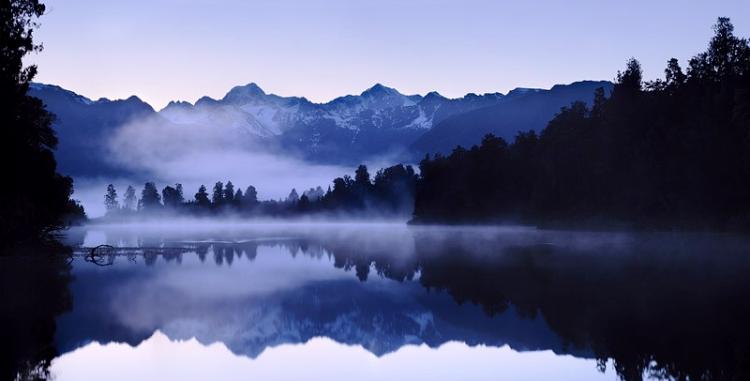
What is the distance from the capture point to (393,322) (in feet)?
94.0

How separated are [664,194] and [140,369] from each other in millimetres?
97633

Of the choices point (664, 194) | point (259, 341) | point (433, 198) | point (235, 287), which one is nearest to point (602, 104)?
point (664, 194)

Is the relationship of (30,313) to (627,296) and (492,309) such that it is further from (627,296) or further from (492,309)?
(627,296)

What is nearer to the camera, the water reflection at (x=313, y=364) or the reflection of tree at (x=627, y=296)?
the water reflection at (x=313, y=364)

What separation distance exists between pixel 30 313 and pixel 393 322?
604 inches

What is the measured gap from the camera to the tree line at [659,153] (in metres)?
93.9

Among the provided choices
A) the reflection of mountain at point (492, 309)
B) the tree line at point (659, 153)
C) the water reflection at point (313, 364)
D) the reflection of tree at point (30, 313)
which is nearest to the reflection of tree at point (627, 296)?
the reflection of mountain at point (492, 309)

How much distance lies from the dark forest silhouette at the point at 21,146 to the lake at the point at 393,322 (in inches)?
293

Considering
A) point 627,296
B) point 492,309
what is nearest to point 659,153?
point 627,296

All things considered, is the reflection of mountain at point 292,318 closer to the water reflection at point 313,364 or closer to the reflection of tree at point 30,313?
the reflection of tree at point 30,313

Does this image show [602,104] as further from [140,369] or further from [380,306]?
[140,369]

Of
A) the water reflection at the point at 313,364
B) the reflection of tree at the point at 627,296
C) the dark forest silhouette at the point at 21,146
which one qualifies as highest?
the dark forest silhouette at the point at 21,146

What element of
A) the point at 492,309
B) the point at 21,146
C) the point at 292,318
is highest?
the point at 21,146

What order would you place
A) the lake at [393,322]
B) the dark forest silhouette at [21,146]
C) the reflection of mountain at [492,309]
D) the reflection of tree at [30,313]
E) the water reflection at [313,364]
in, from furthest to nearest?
the dark forest silhouette at [21,146], the reflection of mountain at [492,309], the lake at [393,322], the water reflection at [313,364], the reflection of tree at [30,313]
